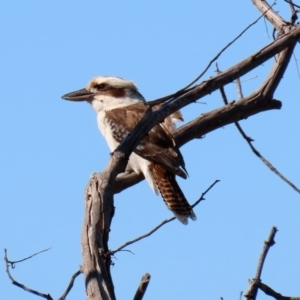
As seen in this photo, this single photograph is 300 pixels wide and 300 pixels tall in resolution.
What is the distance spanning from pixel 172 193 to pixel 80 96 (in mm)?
1517

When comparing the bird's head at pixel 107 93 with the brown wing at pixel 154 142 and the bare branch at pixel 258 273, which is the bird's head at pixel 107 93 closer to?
the brown wing at pixel 154 142

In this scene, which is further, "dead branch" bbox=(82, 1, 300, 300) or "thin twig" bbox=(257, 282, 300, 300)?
"dead branch" bbox=(82, 1, 300, 300)

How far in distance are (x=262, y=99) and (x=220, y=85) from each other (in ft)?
3.81

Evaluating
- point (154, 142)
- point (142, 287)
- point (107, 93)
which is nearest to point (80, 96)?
point (107, 93)

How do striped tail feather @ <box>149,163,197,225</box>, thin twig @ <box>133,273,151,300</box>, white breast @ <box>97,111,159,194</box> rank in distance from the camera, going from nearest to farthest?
thin twig @ <box>133,273,151,300</box> < striped tail feather @ <box>149,163,197,225</box> < white breast @ <box>97,111,159,194</box>

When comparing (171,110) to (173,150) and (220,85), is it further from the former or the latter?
(173,150)

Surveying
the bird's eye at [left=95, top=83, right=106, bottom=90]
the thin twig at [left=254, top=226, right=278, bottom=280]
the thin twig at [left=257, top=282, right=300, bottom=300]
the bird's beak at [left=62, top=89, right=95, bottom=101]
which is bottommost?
the thin twig at [left=257, top=282, right=300, bottom=300]

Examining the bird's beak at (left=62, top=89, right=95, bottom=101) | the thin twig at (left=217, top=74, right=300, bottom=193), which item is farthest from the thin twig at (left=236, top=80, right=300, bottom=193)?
the bird's beak at (left=62, top=89, right=95, bottom=101)

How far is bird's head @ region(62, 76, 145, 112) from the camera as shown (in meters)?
7.40

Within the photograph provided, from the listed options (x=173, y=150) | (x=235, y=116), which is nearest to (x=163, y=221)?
(x=235, y=116)

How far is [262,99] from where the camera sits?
16.0 feet

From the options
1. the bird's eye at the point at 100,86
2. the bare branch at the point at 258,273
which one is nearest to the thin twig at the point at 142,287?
the bare branch at the point at 258,273

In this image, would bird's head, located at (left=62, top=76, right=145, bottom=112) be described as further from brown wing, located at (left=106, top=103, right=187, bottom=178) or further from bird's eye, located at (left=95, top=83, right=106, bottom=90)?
brown wing, located at (left=106, top=103, right=187, bottom=178)

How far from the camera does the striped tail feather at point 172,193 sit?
19.5ft
